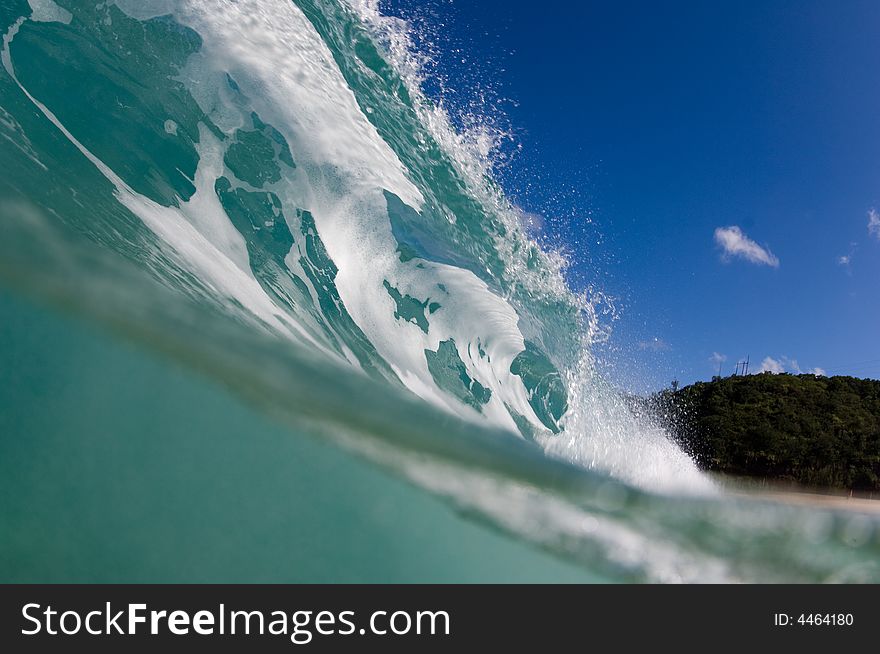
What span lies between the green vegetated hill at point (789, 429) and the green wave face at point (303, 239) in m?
15.8

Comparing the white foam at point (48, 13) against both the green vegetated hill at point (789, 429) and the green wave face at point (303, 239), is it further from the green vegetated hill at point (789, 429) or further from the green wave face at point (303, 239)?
the green vegetated hill at point (789, 429)

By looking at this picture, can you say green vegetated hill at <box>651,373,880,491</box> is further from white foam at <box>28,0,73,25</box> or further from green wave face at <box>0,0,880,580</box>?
white foam at <box>28,0,73,25</box>

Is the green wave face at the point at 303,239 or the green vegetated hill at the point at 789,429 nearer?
the green wave face at the point at 303,239

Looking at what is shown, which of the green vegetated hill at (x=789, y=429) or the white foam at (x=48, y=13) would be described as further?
the green vegetated hill at (x=789, y=429)

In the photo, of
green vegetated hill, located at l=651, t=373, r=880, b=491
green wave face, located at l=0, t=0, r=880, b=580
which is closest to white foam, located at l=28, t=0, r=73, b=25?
green wave face, located at l=0, t=0, r=880, b=580

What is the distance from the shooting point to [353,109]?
4.45 metres

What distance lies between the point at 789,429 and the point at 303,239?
24212 millimetres

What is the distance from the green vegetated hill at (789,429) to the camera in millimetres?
21672

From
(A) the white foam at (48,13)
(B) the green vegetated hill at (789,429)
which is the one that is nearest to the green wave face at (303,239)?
(A) the white foam at (48,13)

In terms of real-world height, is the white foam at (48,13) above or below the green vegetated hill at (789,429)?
below

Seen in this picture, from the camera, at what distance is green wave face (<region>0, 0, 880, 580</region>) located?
350 centimetres

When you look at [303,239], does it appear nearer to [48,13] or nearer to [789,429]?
[48,13]

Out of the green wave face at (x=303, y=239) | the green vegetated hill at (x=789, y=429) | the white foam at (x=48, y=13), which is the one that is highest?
the green vegetated hill at (x=789, y=429)

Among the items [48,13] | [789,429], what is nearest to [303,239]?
[48,13]
